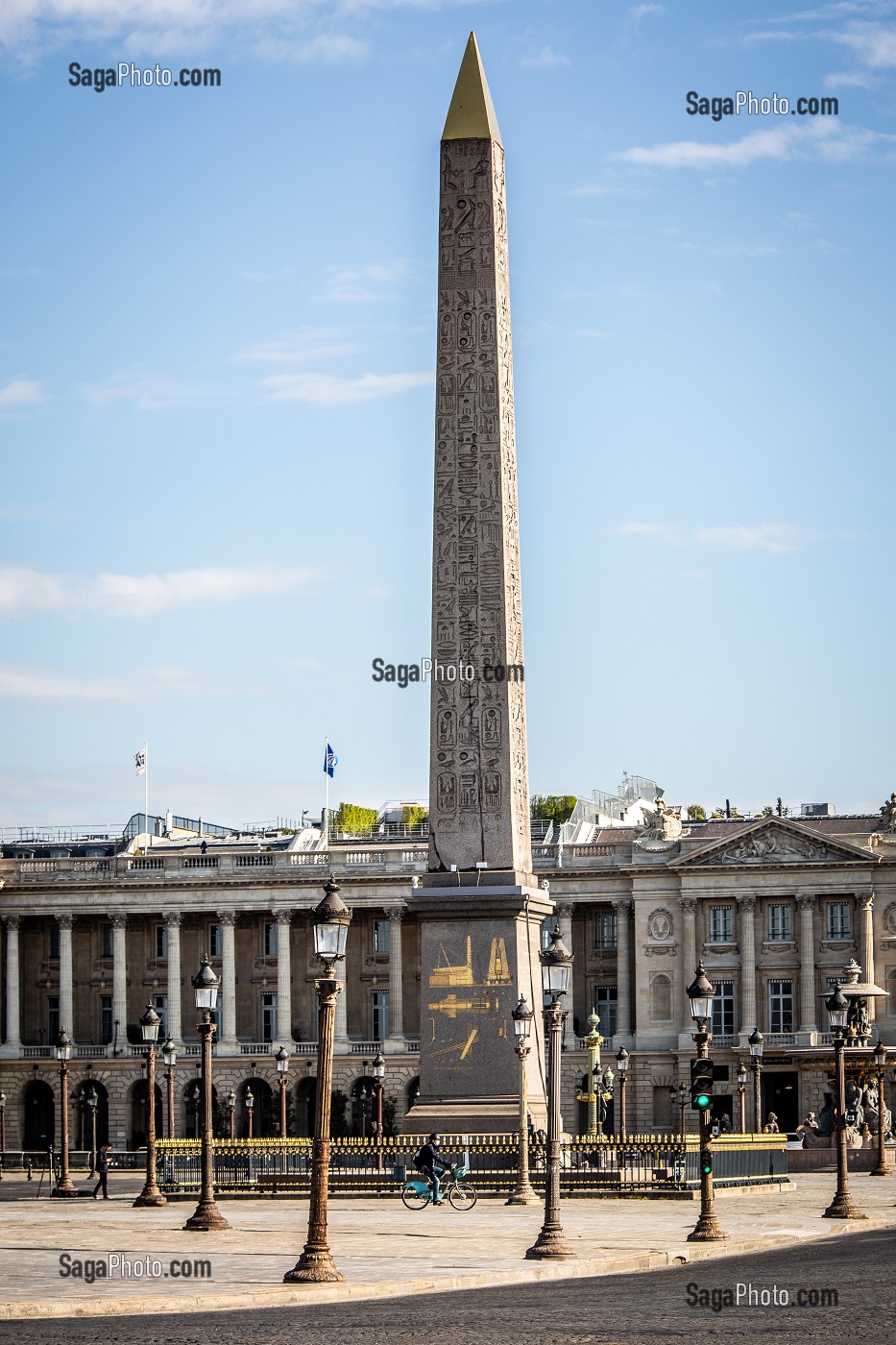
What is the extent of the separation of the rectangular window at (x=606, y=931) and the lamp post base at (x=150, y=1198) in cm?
5932

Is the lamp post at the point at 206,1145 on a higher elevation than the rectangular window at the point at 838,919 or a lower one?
lower

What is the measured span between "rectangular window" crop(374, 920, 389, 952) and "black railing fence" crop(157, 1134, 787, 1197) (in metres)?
51.6

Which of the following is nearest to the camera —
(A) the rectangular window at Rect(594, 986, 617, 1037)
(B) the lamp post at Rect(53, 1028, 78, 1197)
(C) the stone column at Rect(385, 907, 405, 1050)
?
(B) the lamp post at Rect(53, 1028, 78, 1197)

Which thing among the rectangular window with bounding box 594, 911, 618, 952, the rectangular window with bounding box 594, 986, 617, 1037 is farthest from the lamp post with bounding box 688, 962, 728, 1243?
the rectangular window with bounding box 594, 911, 618, 952

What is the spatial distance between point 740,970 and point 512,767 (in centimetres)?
5720

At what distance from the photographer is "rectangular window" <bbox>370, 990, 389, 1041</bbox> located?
110m

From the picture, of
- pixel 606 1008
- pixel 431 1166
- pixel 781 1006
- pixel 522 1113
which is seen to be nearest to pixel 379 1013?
pixel 606 1008

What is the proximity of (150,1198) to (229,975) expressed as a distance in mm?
60861

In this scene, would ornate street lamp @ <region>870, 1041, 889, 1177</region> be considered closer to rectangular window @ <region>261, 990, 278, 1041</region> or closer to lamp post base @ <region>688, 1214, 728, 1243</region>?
lamp post base @ <region>688, 1214, 728, 1243</region>

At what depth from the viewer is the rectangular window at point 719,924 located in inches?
4136

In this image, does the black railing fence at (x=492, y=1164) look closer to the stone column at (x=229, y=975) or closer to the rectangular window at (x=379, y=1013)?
the stone column at (x=229, y=975)

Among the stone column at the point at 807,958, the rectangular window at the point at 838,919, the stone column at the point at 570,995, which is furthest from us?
the stone column at the point at 570,995

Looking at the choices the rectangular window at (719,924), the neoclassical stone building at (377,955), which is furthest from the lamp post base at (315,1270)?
the rectangular window at (719,924)

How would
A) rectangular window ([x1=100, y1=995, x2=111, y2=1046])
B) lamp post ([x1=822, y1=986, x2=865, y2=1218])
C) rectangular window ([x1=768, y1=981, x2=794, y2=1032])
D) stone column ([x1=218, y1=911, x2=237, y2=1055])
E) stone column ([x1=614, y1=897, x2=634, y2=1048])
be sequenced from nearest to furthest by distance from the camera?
lamp post ([x1=822, y1=986, x2=865, y2=1218]) < rectangular window ([x1=768, y1=981, x2=794, y2=1032]) < stone column ([x1=614, y1=897, x2=634, y2=1048]) < stone column ([x1=218, y1=911, x2=237, y2=1055]) < rectangular window ([x1=100, y1=995, x2=111, y2=1046])
